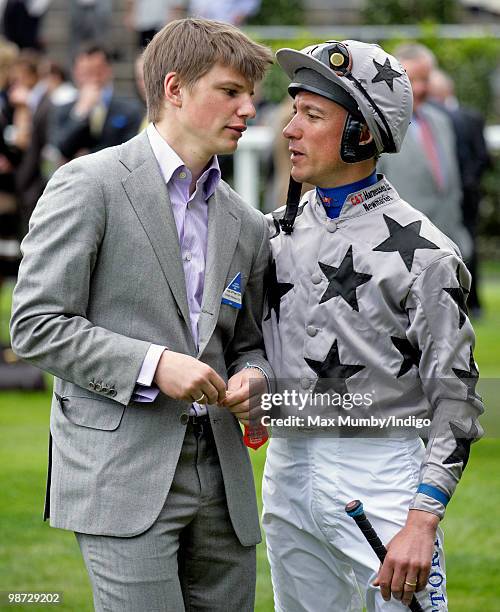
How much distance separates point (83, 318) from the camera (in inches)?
141

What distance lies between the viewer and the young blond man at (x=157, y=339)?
140 inches

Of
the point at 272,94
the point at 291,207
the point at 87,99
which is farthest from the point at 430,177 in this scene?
the point at 272,94

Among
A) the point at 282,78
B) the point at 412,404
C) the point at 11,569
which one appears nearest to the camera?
the point at 412,404

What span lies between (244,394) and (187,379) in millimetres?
238

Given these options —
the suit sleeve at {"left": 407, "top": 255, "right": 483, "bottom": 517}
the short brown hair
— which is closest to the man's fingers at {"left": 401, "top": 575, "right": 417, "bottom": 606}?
the suit sleeve at {"left": 407, "top": 255, "right": 483, "bottom": 517}

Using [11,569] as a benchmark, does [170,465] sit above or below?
above

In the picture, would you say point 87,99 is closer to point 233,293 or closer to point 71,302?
point 233,293

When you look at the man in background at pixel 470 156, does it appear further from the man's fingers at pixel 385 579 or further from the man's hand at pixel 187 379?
the man's hand at pixel 187 379

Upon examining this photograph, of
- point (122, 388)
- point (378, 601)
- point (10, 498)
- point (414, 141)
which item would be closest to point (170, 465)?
point (122, 388)

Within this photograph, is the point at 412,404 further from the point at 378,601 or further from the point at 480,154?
the point at 480,154

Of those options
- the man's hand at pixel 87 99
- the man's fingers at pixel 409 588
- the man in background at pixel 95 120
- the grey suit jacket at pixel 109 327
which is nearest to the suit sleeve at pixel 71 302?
the grey suit jacket at pixel 109 327

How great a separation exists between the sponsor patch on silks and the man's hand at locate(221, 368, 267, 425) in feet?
0.64

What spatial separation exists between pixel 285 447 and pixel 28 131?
10404 mm

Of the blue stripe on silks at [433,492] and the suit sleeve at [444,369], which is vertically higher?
the suit sleeve at [444,369]
